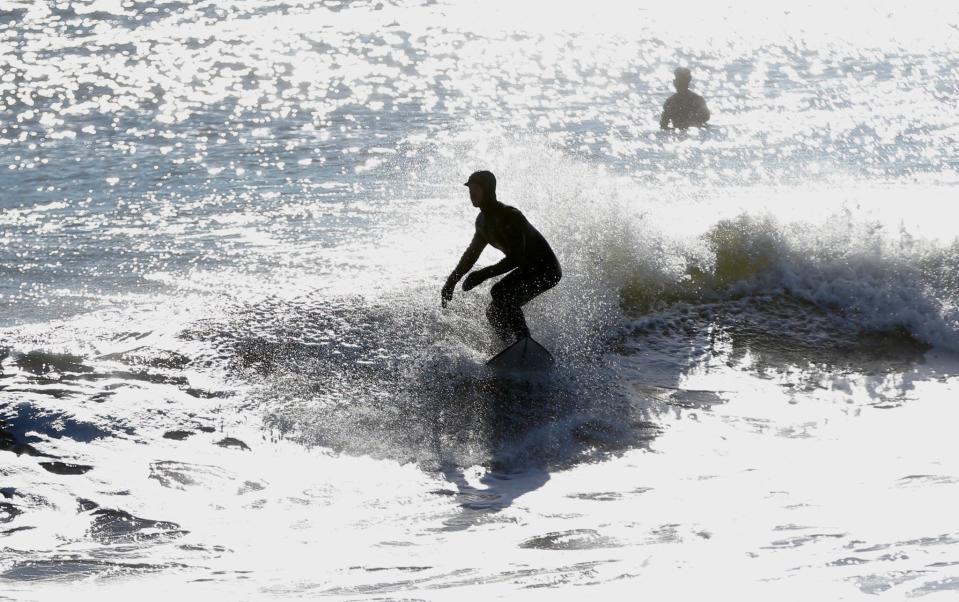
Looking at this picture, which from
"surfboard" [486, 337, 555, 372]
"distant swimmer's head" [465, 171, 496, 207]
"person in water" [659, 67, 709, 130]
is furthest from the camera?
"person in water" [659, 67, 709, 130]

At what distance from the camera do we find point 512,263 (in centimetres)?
934

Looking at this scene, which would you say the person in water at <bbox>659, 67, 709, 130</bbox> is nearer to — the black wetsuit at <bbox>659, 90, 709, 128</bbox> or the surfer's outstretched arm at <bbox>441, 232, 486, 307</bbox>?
the black wetsuit at <bbox>659, 90, 709, 128</bbox>

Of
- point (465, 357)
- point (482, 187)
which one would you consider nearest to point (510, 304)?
point (465, 357)

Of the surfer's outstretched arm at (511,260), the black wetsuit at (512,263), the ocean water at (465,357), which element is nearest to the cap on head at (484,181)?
the black wetsuit at (512,263)

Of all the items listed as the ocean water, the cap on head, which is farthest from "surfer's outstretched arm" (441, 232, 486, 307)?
the ocean water

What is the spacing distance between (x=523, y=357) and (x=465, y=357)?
2.10 ft

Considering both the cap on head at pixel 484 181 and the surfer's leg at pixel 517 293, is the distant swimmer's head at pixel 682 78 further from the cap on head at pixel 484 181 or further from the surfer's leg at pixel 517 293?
the cap on head at pixel 484 181

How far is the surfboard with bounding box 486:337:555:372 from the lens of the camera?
9.34 meters

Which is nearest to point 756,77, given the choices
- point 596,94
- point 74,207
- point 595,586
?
point 596,94

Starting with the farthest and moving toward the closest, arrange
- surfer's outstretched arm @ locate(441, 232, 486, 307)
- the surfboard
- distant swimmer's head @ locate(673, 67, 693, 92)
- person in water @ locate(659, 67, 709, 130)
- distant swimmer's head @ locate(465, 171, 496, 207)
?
person in water @ locate(659, 67, 709, 130), distant swimmer's head @ locate(673, 67, 693, 92), the surfboard, surfer's outstretched arm @ locate(441, 232, 486, 307), distant swimmer's head @ locate(465, 171, 496, 207)

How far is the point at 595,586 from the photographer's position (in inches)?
224

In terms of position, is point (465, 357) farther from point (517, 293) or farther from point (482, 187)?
point (482, 187)

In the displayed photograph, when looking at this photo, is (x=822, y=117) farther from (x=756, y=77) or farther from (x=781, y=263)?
(x=781, y=263)

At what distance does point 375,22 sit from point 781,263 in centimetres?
2762
